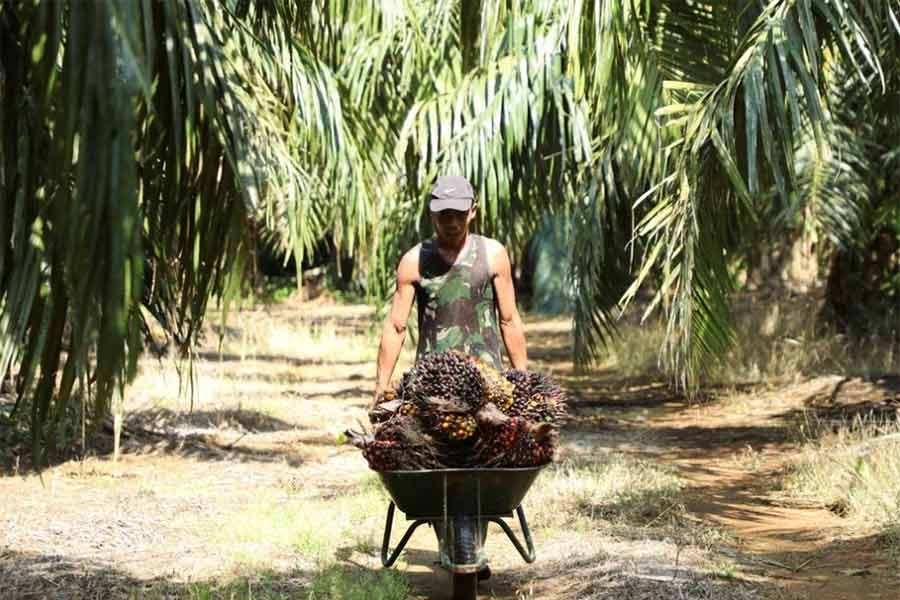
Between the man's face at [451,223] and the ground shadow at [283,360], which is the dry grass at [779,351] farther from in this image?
the man's face at [451,223]

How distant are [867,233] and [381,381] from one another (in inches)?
368

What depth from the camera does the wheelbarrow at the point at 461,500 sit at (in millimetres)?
5332


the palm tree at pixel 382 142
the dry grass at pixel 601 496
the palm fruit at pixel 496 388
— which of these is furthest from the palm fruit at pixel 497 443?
the dry grass at pixel 601 496

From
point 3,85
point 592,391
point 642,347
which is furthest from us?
point 642,347

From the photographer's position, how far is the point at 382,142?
11734 millimetres

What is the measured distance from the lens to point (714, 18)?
864cm

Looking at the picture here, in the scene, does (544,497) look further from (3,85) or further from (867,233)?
(867,233)

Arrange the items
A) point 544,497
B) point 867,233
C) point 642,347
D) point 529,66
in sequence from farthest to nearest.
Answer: point 642,347
point 867,233
point 529,66
point 544,497

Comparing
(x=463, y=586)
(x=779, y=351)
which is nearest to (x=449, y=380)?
(x=463, y=586)

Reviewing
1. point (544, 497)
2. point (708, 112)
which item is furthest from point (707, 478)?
point (708, 112)

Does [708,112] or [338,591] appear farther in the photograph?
[708,112]

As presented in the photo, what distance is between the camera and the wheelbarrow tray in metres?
5.32

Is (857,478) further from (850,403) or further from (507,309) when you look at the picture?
(850,403)

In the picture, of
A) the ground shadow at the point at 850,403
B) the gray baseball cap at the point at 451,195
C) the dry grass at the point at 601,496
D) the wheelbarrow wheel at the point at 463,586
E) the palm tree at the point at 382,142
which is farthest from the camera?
the ground shadow at the point at 850,403
